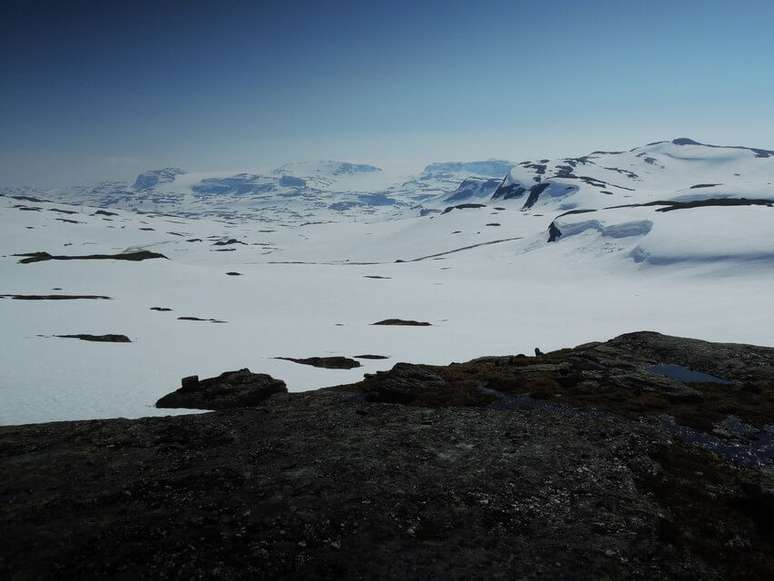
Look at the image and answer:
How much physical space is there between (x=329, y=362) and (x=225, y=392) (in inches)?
427

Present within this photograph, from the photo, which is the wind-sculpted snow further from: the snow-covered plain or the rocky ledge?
the rocky ledge

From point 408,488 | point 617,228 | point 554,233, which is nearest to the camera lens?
point 408,488

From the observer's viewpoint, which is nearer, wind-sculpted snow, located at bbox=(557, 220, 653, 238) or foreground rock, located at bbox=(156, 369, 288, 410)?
foreground rock, located at bbox=(156, 369, 288, 410)

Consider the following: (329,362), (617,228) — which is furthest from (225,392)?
(617,228)

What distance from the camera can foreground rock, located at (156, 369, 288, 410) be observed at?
78.0ft

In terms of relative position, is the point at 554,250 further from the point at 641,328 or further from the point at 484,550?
the point at 484,550

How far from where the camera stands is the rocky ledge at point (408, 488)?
1138 cm

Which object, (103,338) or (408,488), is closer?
(408,488)

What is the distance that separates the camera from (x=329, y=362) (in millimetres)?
34500

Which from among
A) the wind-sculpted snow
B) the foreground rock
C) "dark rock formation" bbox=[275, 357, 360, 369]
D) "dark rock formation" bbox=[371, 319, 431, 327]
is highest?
the wind-sculpted snow

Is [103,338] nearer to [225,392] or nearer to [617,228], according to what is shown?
[225,392]

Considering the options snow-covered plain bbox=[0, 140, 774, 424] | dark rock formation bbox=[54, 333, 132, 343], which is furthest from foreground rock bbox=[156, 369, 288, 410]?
dark rock formation bbox=[54, 333, 132, 343]

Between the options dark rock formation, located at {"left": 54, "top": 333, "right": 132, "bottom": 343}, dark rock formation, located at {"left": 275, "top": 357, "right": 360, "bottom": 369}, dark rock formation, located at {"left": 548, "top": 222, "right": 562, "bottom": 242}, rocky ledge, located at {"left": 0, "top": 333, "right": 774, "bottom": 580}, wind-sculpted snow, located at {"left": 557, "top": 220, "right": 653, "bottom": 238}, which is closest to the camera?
rocky ledge, located at {"left": 0, "top": 333, "right": 774, "bottom": 580}

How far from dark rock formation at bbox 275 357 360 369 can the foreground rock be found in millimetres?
7826
